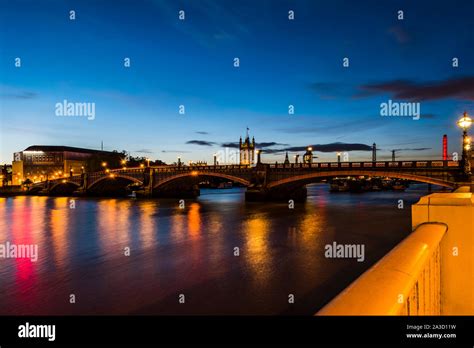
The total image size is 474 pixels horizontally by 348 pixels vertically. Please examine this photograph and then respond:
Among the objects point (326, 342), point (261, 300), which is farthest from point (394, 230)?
point (326, 342)

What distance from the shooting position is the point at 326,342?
2.82 meters

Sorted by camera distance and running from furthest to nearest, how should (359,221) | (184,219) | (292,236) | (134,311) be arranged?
(184,219) → (359,221) → (292,236) → (134,311)

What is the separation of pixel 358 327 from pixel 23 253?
24257 mm

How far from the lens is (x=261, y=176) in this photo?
52.4m

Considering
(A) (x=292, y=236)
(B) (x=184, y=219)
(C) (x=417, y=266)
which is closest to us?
(C) (x=417, y=266)

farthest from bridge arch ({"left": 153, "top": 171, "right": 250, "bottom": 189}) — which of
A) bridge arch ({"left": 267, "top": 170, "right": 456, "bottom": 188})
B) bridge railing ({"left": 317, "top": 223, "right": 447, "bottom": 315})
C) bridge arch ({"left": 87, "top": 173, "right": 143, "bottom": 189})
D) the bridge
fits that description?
bridge railing ({"left": 317, "top": 223, "right": 447, "bottom": 315})

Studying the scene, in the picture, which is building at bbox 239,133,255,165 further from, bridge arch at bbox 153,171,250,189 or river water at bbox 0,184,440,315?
river water at bbox 0,184,440,315

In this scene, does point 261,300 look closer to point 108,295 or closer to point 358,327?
point 108,295

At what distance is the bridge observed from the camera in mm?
38938
